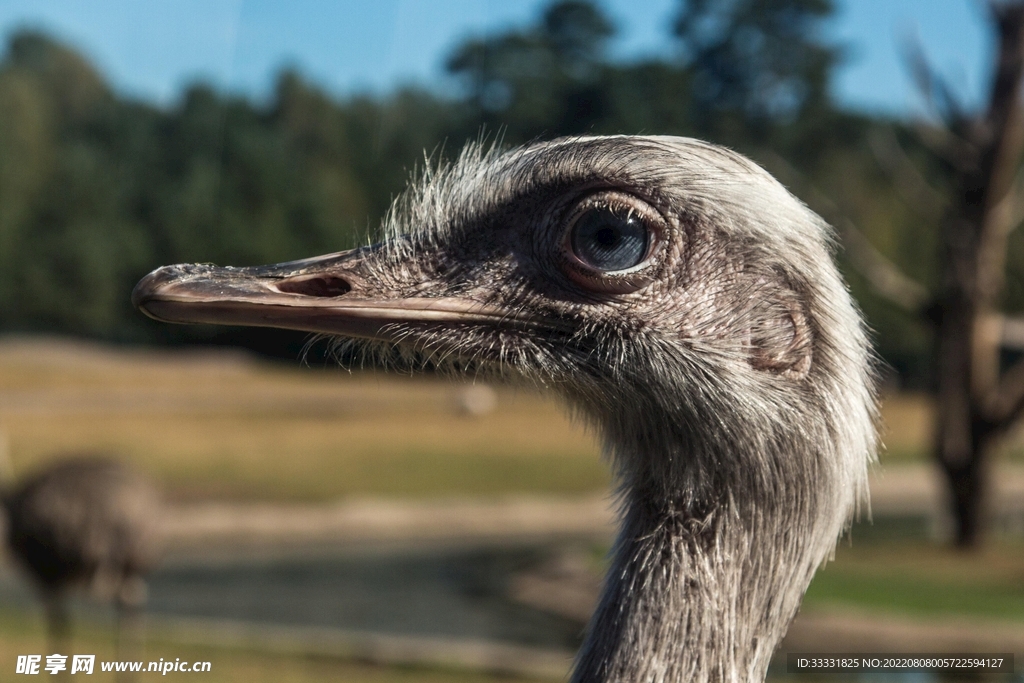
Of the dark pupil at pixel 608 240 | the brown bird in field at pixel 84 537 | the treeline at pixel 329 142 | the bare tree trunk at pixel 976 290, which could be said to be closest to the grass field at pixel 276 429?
the treeline at pixel 329 142

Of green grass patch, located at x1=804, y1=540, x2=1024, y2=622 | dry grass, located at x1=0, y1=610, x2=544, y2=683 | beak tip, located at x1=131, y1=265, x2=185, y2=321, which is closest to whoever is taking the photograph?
beak tip, located at x1=131, y1=265, x2=185, y2=321

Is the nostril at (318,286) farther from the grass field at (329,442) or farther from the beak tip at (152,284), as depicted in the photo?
the grass field at (329,442)

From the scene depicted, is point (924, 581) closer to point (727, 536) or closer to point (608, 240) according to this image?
point (727, 536)

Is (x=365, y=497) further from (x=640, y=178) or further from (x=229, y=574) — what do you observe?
(x=640, y=178)

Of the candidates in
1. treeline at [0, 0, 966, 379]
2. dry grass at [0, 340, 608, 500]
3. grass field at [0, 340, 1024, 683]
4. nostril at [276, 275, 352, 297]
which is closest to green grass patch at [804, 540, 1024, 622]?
grass field at [0, 340, 1024, 683]

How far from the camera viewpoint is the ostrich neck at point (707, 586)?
72.5 inches

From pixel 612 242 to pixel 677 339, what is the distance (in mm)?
193

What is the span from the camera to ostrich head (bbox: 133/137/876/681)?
6.13ft

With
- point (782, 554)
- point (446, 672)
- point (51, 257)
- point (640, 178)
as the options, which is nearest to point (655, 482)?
point (782, 554)

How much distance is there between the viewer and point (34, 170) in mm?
21562

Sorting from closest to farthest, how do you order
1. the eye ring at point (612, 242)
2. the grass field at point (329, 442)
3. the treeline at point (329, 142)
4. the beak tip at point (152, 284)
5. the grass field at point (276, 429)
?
the beak tip at point (152, 284) → the eye ring at point (612, 242) → the grass field at point (329, 442) → the treeline at point (329, 142) → the grass field at point (276, 429)

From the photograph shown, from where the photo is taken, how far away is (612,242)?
6.39ft

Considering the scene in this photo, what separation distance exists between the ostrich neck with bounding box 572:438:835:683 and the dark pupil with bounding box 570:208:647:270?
1.30 feet

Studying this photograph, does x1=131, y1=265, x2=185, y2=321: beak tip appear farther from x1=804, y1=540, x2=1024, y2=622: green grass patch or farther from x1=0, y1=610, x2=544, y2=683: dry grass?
x1=804, y1=540, x2=1024, y2=622: green grass patch
